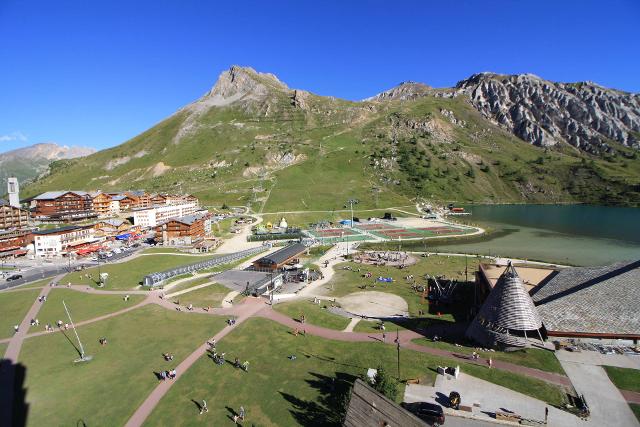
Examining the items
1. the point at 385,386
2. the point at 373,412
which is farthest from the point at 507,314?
the point at 373,412

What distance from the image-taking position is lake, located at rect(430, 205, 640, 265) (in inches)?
3972

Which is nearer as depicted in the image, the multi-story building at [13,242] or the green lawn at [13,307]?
the green lawn at [13,307]

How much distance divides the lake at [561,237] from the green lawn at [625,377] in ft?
212

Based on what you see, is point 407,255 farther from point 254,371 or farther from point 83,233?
point 83,233

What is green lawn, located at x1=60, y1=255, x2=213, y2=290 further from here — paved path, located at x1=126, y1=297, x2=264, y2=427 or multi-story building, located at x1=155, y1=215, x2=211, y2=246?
paved path, located at x1=126, y1=297, x2=264, y2=427

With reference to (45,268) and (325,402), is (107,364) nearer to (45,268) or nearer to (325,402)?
(325,402)

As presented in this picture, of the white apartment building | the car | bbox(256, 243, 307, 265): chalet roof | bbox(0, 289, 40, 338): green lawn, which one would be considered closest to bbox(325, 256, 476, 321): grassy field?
bbox(256, 243, 307, 265): chalet roof

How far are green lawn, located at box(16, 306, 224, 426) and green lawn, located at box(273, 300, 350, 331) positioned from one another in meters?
10.2

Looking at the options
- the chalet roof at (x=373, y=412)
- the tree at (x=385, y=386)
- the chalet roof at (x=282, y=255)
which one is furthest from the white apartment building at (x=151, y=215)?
the chalet roof at (x=373, y=412)

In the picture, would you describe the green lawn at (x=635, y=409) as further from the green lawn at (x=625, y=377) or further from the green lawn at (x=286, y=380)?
the green lawn at (x=286, y=380)

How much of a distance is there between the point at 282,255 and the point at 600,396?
61.0 metres

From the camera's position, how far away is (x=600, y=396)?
31688 mm

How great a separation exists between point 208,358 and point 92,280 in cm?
4494

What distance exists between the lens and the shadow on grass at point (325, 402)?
98.4ft
